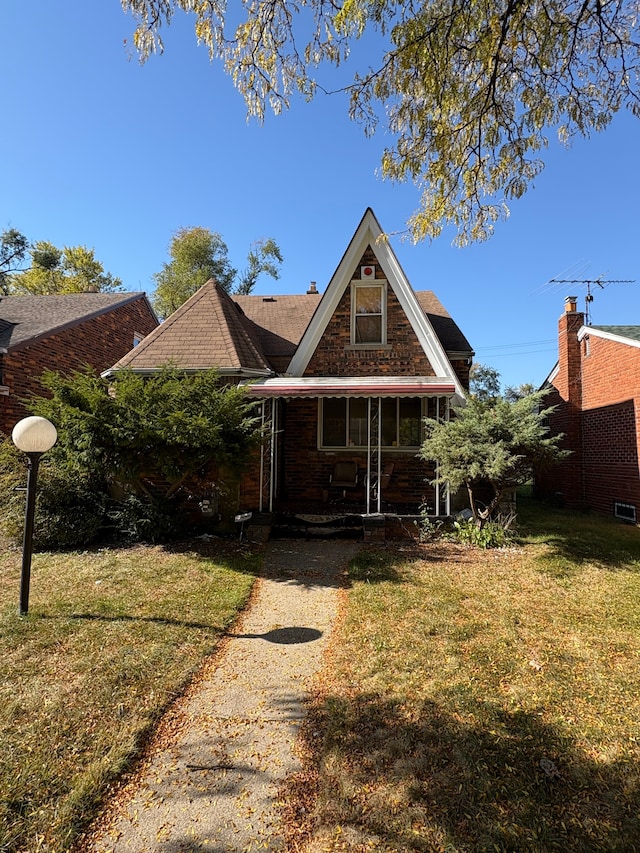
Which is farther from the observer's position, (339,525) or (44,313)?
(44,313)

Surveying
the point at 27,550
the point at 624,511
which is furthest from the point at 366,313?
the point at 27,550

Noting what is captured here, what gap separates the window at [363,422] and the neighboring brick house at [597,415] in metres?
5.87

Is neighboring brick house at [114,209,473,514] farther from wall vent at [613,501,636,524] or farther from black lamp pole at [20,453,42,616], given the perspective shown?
black lamp pole at [20,453,42,616]

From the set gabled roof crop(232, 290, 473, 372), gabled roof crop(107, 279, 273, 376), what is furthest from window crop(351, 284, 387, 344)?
gabled roof crop(107, 279, 273, 376)

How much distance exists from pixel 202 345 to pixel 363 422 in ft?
17.9

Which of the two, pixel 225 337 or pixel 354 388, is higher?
pixel 225 337

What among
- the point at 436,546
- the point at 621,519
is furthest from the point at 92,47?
the point at 621,519

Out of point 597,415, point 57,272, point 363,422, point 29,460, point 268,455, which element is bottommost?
point 29,460

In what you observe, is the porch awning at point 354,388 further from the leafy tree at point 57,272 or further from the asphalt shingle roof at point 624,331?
the leafy tree at point 57,272

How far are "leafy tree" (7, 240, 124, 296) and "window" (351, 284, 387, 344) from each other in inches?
1123

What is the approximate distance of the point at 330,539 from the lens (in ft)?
34.3

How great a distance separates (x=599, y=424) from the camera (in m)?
14.6

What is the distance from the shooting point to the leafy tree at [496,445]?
8844 millimetres

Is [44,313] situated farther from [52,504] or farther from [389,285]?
[389,285]
